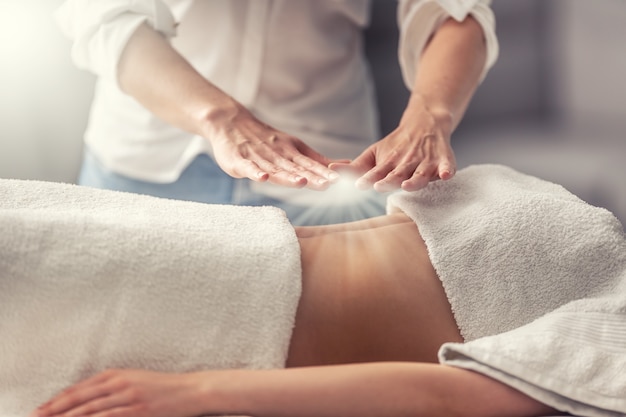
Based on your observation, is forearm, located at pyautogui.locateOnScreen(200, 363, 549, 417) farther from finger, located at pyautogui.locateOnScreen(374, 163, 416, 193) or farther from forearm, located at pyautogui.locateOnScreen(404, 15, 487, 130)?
forearm, located at pyautogui.locateOnScreen(404, 15, 487, 130)

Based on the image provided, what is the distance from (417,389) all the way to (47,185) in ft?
1.66

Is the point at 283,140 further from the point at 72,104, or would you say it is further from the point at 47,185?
the point at 72,104

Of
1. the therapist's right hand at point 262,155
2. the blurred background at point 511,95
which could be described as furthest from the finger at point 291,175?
the blurred background at point 511,95

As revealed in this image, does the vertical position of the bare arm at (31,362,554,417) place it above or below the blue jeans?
below

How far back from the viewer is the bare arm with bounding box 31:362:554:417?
0.82 metres

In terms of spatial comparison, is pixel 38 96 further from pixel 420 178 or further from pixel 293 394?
pixel 293 394

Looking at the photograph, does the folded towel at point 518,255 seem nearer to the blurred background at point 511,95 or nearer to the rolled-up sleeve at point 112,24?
the rolled-up sleeve at point 112,24

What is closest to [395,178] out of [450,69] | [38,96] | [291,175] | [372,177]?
[372,177]

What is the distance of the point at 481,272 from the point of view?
3.28ft

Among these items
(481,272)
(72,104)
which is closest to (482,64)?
(481,272)

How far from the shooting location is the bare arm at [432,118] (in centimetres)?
111

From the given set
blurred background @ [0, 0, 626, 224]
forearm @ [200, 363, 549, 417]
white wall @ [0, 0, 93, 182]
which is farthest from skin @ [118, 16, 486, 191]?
white wall @ [0, 0, 93, 182]

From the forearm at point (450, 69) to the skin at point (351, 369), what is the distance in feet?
1.02

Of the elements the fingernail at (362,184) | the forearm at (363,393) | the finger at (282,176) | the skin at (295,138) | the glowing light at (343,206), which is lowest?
the forearm at (363,393)
